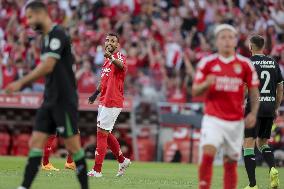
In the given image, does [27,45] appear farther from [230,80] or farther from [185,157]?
[230,80]

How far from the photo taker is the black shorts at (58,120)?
1025 cm

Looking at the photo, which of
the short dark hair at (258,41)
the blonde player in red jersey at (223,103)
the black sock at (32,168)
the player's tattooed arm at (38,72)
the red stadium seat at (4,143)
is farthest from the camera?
the red stadium seat at (4,143)

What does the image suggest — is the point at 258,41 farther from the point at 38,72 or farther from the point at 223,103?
the point at 38,72

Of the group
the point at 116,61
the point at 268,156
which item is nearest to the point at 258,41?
the point at 268,156

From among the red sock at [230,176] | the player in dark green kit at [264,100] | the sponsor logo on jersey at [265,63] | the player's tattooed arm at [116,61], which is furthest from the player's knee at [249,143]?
the red sock at [230,176]

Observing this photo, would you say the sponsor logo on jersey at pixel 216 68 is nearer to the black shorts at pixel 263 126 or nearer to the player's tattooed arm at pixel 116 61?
the black shorts at pixel 263 126

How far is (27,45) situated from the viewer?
25.8 meters

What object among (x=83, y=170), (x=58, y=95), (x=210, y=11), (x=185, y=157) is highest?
(x=210, y=11)

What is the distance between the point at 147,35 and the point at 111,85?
11475mm

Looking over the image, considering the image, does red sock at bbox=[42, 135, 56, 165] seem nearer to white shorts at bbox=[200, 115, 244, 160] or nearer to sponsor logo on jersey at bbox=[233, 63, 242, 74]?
white shorts at bbox=[200, 115, 244, 160]

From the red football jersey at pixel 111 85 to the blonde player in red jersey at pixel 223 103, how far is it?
5216mm

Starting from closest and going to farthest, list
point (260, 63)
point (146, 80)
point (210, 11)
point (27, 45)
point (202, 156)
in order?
point (202, 156) → point (260, 63) → point (146, 80) → point (27, 45) → point (210, 11)

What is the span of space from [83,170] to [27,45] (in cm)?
1590

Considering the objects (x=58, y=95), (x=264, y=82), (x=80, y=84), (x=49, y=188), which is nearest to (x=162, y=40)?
(x=80, y=84)
